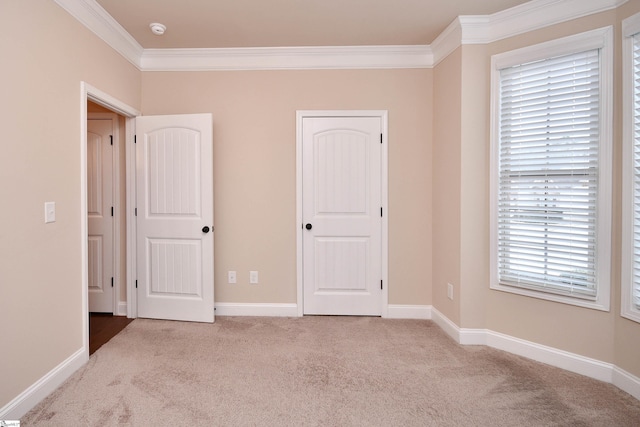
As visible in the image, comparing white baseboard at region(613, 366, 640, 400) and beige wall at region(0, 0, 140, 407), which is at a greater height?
beige wall at region(0, 0, 140, 407)

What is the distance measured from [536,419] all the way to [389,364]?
0.90 meters

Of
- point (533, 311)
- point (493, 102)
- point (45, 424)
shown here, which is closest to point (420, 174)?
point (493, 102)

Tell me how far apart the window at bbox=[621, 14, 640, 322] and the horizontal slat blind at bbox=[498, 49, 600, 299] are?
156mm

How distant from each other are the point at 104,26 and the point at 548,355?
430 centimetres

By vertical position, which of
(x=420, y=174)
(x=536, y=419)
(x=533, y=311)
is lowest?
(x=536, y=419)

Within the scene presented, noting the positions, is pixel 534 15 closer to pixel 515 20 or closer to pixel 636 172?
pixel 515 20

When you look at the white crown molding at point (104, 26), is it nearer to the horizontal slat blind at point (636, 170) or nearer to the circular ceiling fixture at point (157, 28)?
the circular ceiling fixture at point (157, 28)

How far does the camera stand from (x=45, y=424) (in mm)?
1743

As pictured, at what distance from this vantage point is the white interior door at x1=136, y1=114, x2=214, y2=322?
3.10 metres

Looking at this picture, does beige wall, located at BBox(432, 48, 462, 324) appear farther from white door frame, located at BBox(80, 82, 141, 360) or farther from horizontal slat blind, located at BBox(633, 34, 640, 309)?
white door frame, located at BBox(80, 82, 141, 360)

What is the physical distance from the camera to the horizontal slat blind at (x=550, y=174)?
87.8 inches

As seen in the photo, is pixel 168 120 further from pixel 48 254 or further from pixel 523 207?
pixel 523 207

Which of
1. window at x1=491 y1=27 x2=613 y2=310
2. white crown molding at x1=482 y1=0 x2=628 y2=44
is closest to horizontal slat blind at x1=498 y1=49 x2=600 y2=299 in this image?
window at x1=491 y1=27 x2=613 y2=310

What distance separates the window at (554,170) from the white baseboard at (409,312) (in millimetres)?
822
